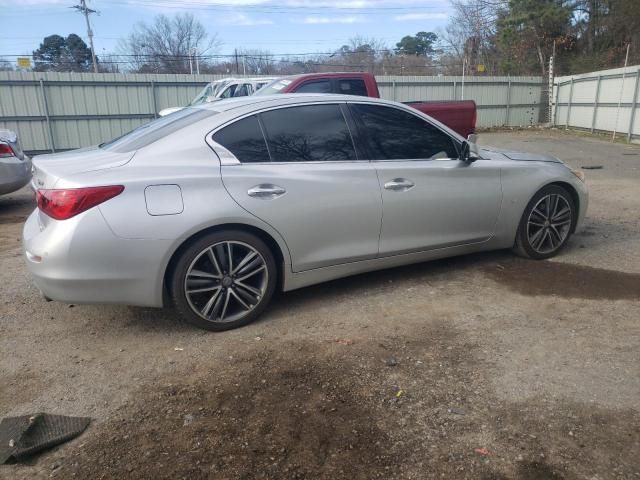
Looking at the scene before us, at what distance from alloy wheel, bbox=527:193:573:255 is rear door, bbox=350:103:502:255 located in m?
0.55

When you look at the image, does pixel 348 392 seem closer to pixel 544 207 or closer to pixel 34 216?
pixel 34 216

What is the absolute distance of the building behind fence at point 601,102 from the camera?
16828mm

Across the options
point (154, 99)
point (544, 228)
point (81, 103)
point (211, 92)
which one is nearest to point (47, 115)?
point (81, 103)

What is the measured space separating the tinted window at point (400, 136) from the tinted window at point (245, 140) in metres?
0.91

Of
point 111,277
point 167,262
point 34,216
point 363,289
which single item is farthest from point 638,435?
point 34,216

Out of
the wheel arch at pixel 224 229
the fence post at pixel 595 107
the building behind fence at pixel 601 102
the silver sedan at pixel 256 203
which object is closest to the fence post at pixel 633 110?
the building behind fence at pixel 601 102

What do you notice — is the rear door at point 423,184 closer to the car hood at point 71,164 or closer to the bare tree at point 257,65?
the car hood at point 71,164

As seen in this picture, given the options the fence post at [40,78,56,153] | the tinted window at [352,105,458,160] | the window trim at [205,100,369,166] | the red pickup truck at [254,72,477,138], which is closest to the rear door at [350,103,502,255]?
the tinted window at [352,105,458,160]

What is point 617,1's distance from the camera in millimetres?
26562

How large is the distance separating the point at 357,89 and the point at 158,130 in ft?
18.2

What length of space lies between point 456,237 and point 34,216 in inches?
134

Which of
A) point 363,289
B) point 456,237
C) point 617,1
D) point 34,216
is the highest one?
point 617,1

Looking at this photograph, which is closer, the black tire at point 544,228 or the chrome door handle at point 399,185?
the chrome door handle at point 399,185

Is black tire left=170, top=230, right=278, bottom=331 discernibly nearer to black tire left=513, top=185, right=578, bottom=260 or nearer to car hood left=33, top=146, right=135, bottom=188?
car hood left=33, top=146, right=135, bottom=188
